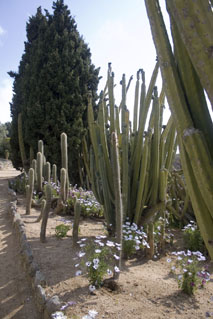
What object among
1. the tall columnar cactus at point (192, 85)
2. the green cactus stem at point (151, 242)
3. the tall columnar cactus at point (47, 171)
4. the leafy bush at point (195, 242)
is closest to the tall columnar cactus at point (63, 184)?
the tall columnar cactus at point (47, 171)

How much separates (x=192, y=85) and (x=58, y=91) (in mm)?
7679

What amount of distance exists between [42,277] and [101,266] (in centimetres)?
64

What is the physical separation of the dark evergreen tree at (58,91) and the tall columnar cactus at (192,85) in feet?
22.8

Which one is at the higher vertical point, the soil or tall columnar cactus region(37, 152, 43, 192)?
tall columnar cactus region(37, 152, 43, 192)

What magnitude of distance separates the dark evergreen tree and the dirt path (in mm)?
4505

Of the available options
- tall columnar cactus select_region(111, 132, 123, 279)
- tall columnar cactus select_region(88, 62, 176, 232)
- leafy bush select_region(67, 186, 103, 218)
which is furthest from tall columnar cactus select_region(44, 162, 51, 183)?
tall columnar cactus select_region(111, 132, 123, 279)

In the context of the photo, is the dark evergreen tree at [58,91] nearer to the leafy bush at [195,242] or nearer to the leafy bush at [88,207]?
the leafy bush at [88,207]

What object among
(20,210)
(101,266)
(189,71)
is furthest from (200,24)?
(20,210)

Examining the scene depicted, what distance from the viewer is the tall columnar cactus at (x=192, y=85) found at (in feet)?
3.93

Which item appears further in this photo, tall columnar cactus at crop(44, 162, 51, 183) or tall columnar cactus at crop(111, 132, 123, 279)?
tall columnar cactus at crop(44, 162, 51, 183)

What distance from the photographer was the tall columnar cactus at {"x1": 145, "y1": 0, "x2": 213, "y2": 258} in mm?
1197

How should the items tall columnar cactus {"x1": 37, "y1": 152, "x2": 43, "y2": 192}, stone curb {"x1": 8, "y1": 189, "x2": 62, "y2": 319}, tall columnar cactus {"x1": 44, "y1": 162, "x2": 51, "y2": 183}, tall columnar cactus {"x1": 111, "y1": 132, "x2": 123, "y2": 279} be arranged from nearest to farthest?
stone curb {"x1": 8, "y1": 189, "x2": 62, "y2": 319}, tall columnar cactus {"x1": 111, "y1": 132, "x2": 123, "y2": 279}, tall columnar cactus {"x1": 37, "y1": 152, "x2": 43, "y2": 192}, tall columnar cactus {"x1": 44, "y1": 162, "x2": 51, "y2": 183}

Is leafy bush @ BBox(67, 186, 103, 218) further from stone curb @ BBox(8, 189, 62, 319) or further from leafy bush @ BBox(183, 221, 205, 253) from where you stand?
leafy bush @ BBox(183, 221, 205, 253)

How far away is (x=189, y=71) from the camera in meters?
1.37
